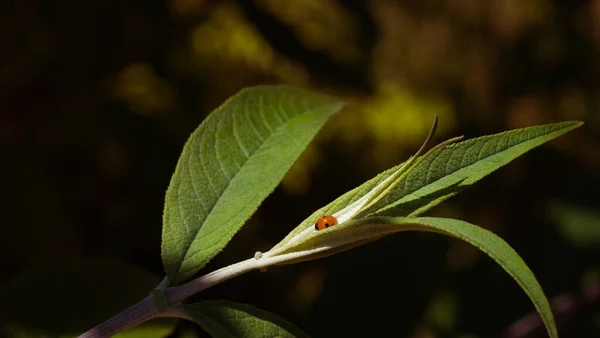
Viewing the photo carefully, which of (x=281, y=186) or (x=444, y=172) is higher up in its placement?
(x=281, y=186)

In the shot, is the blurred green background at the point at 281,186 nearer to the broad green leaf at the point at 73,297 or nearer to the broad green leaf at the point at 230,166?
the broad green leaf at the point at 73,297

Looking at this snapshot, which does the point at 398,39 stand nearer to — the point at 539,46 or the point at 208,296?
the point at 539,46

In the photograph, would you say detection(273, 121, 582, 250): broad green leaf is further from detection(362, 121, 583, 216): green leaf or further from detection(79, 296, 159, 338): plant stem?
detection(79, 296, 159, 338): plant stem

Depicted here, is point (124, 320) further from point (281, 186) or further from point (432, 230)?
point (281, 186)

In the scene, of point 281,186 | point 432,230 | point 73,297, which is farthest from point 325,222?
point 281,186

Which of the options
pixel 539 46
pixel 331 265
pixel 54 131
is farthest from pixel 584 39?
pixel 54 131

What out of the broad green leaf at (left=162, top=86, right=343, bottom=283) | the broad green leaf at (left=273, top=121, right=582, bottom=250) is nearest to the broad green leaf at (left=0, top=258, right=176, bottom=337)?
the broad green leaf at (left=162, top=86, right=343, bottom=283)

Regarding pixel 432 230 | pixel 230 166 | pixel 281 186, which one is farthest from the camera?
pixel 281 186
